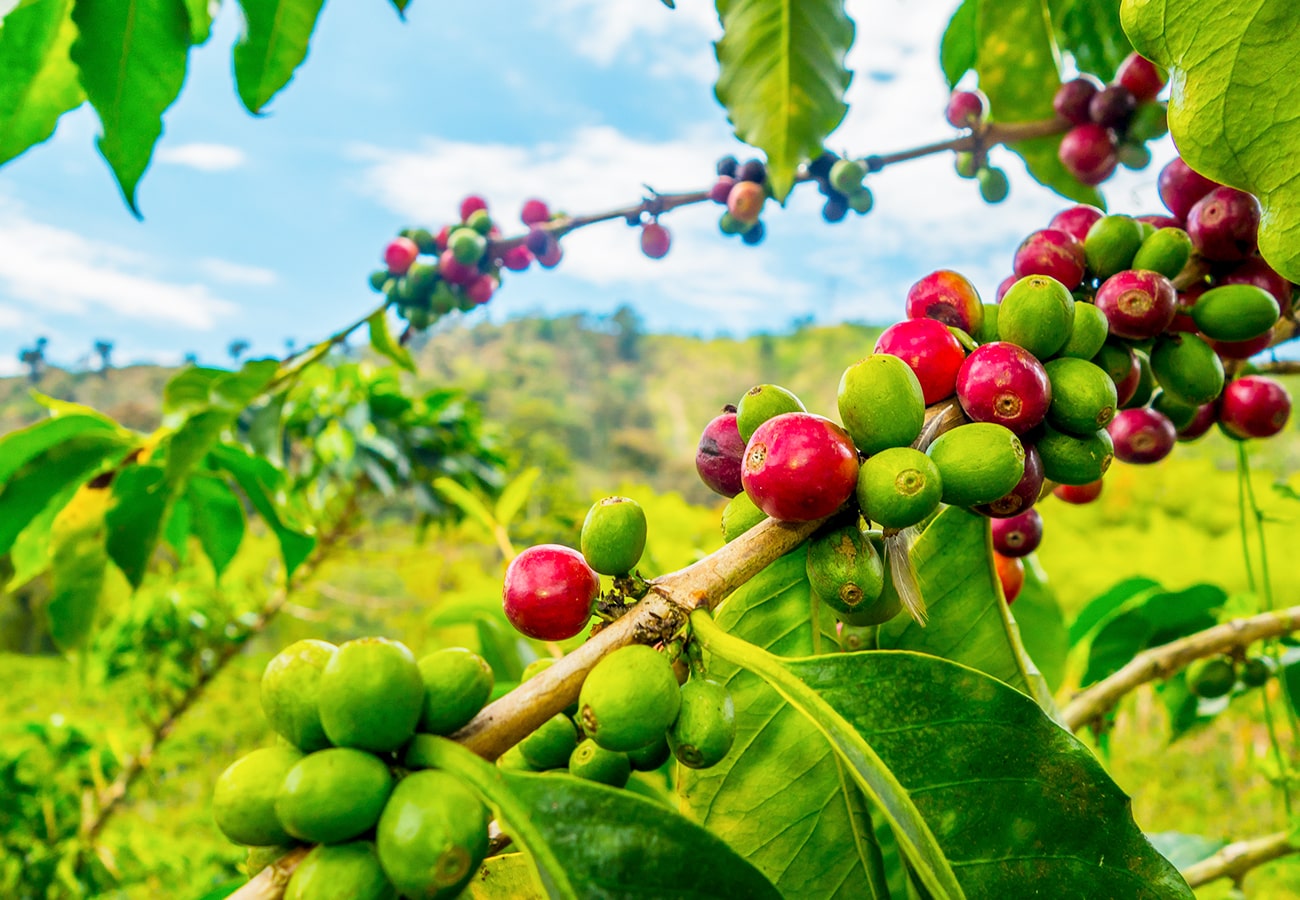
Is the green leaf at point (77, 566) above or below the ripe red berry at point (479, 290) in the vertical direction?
below

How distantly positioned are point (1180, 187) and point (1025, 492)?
0.53 metres

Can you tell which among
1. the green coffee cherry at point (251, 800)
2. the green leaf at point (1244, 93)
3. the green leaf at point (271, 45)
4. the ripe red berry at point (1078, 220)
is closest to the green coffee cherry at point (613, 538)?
the green coffee cherry at point (251, 800)

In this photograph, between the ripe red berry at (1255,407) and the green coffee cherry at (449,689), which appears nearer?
the green coffee cherry at (449,689)

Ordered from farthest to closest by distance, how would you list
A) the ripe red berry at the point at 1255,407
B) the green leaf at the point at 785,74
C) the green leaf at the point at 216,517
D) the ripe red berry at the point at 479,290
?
the ripe red berry at the point at 479,290, the green leaf at the point at 216,517, the green leaf at the point at 785,74, the ripe red berry at the point at 1255,407

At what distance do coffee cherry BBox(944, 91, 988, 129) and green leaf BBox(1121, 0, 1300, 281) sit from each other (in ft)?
3.24

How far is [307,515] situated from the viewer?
3594 mm

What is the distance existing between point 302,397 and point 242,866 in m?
3.37

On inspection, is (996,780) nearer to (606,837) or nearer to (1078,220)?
(606,837)

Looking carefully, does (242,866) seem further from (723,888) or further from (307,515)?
(307,515)

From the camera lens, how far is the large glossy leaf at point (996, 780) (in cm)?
56

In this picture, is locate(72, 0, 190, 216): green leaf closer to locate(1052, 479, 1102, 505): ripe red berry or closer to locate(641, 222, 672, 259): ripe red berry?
locate(641, 222, 672, 259): ripe red berry

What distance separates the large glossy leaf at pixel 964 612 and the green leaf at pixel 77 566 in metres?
1.58

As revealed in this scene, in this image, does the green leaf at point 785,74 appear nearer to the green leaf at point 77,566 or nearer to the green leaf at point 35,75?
the green leaf at point 35,75

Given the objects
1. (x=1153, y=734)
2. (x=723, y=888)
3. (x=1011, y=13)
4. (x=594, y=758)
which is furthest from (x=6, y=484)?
(x=1153, y=734)
